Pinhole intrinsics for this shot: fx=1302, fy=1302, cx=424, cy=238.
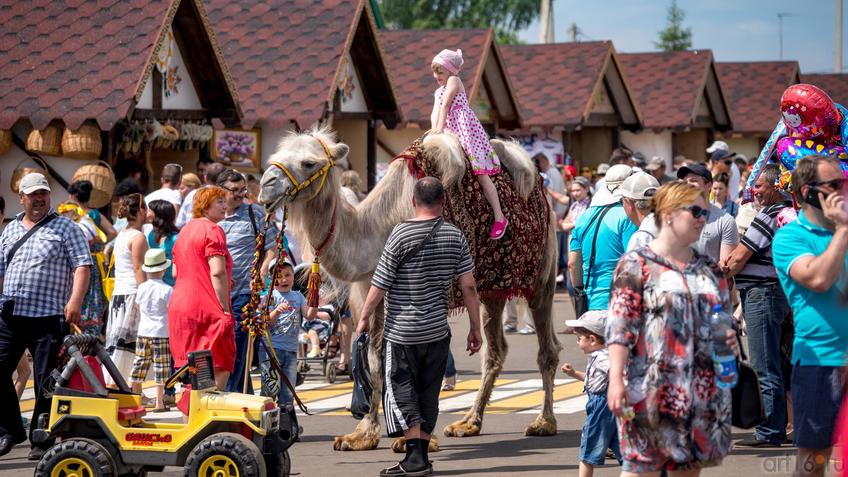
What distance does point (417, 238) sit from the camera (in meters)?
8.62

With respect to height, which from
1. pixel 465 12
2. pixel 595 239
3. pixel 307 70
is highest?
pixel 465 12

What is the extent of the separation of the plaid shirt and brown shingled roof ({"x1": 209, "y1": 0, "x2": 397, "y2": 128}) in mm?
11341

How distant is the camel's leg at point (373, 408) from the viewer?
9688 millimetres

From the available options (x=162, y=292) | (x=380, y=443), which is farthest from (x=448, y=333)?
(x=162, y=292)

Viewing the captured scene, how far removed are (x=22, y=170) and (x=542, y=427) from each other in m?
A: 9.63

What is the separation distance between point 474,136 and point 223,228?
2.17m

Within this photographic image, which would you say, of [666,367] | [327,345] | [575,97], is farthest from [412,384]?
[575,97]

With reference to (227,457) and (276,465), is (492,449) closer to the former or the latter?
(276,465)

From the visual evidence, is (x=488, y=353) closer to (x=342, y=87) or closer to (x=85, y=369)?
(x=85, y=369)

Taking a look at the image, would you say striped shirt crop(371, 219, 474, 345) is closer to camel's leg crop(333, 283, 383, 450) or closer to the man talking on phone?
camel's leg crop(333, 283, 383, 450)

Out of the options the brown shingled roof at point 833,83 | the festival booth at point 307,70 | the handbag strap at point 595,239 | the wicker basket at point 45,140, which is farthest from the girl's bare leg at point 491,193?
the brown shingled roof at point 833,83

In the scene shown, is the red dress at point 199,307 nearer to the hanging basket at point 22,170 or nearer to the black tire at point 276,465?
the black tire at point 276,465

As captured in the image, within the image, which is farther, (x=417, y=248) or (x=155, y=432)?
(x=417, y=248)

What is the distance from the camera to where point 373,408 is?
9641 millimetres
